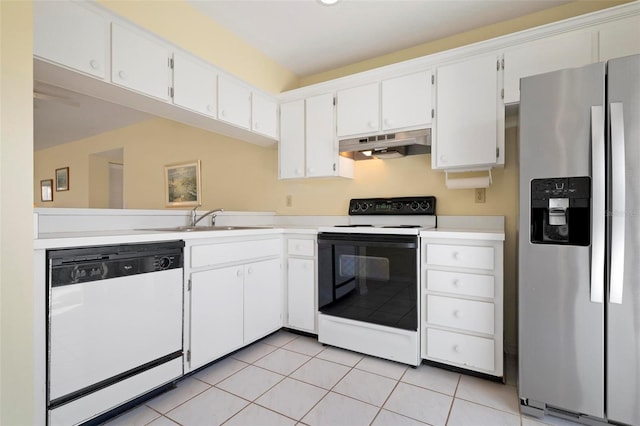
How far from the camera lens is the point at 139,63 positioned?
1.92m

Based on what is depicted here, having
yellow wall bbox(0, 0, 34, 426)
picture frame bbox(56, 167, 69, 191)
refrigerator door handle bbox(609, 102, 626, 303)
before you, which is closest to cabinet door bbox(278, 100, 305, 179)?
yellow wall bbox(0, 0, 34, 426)

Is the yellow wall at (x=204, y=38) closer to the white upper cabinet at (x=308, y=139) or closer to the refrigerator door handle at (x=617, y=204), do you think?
the white upper cabinet at (x=308, y=139)

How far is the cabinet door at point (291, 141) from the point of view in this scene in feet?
9.71

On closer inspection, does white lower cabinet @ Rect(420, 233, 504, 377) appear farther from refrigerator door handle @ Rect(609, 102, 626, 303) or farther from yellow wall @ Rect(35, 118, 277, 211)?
yellow wall @ Rect(35, 118, 277, 211)

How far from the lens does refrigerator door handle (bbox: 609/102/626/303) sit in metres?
1.45

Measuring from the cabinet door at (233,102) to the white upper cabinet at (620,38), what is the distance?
8.15 ft

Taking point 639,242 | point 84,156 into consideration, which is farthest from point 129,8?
point 84,156

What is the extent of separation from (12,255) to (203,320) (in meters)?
1.16

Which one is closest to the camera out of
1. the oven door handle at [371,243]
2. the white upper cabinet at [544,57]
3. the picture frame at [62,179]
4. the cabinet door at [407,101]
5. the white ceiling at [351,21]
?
the white upper cabinet at [544,57]

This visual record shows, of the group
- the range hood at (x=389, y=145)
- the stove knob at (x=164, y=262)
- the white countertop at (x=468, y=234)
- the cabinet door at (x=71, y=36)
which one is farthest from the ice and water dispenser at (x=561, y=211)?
the cabinet door at (x=71, y=36)

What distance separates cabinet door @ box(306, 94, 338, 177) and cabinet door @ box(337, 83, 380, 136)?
0.10 metres

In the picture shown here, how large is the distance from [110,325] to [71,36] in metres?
1.49

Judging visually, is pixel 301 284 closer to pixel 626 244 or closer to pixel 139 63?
pixel 139 63

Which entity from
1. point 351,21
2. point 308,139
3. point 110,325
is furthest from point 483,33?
point 110,325
